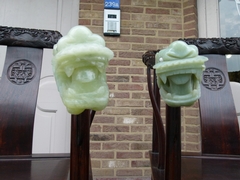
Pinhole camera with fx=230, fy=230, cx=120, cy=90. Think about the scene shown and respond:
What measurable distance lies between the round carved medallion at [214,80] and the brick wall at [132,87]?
Answer: 87 centimetres

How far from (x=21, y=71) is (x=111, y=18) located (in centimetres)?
112

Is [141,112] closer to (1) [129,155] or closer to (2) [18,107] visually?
(1) [129,155]

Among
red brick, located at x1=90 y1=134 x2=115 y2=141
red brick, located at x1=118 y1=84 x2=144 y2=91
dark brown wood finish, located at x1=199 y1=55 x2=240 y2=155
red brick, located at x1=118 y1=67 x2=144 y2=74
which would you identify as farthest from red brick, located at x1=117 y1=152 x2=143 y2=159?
dark brown wood finish, located at x1=199 y1=55 x2=240 y2=155

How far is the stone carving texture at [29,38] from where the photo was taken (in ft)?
2.62

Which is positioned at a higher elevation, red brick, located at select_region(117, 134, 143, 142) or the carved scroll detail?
the carved scroll detail

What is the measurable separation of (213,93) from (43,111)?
1.27m

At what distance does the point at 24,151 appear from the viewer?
72cm

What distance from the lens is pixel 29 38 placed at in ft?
2.70

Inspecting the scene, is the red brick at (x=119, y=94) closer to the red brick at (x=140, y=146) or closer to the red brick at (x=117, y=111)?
the red brick at (x=117, y=111)

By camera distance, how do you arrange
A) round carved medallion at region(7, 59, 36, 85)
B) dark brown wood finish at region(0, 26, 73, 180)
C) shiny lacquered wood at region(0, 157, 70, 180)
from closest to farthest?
shiny lacquered wood at region(0, 157, 70, 180)
dark brown wood finish at region(0, 26, 73, 180)
round carved medallion at region(7, 59, 36, 85)

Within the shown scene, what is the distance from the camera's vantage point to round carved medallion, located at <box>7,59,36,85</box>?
2.59 ft

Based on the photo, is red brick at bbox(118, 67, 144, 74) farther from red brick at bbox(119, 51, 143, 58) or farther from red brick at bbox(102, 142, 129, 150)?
red brick at bbox(102, 142, 129, 150)

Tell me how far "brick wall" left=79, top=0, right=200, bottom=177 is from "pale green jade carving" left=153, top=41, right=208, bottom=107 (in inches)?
54.4

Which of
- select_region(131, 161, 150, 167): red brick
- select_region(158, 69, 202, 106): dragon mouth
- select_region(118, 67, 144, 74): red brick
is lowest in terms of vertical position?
select_region(131, 161, 150, 167): red brick
